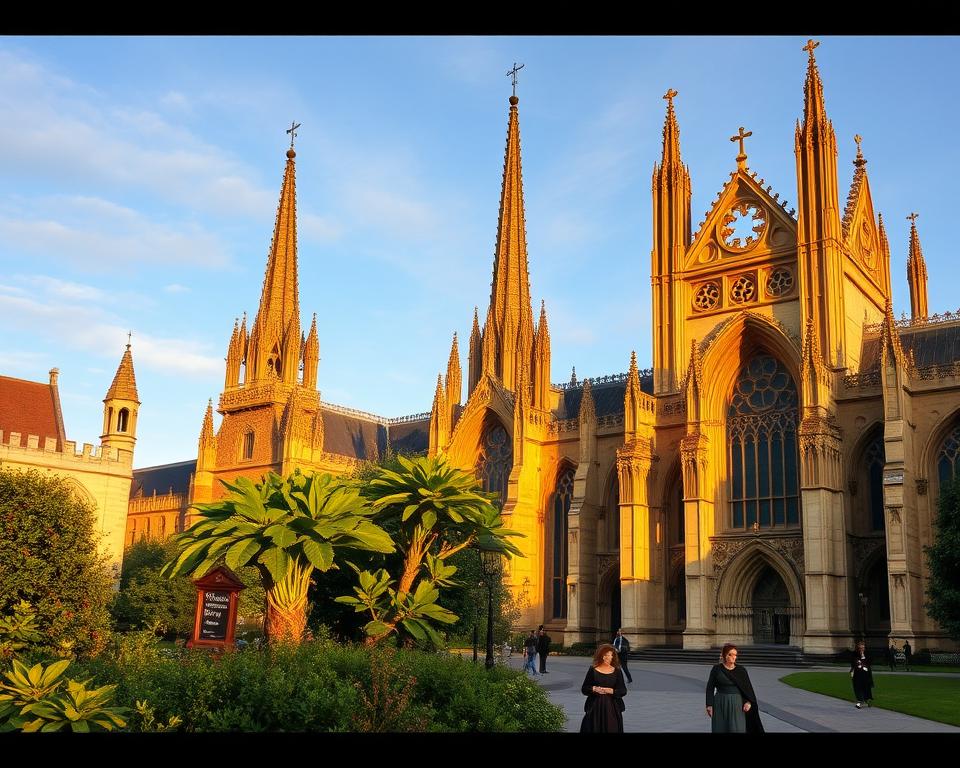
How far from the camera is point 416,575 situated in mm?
24422

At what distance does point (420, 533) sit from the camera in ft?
77.0

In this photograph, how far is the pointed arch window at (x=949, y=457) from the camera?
4144 centimetres

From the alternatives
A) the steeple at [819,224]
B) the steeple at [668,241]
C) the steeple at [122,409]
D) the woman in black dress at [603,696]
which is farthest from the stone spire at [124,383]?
the woman in black dress at [603,696]

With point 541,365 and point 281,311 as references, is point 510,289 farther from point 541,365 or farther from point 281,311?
point 281,311

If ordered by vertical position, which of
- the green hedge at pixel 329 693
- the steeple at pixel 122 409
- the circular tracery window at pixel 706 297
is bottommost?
the green hedge at pixel 329 693

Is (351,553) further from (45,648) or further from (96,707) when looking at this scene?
(96,707)

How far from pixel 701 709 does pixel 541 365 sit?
3980 cm

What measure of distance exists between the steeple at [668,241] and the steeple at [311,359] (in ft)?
93.6

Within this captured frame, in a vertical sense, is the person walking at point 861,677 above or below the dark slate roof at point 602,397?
below

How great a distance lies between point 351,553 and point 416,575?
1.87m

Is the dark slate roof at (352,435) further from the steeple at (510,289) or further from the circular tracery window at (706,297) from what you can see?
the circular tracery window at (706,297)

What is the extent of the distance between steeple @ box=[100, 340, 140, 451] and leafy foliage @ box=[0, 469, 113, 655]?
46.0 m
